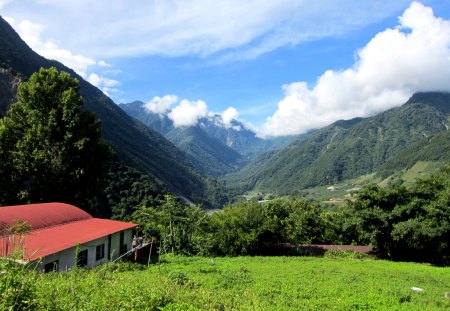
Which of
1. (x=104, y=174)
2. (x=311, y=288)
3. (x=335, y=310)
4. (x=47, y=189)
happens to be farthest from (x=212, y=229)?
(x=335, y=310)

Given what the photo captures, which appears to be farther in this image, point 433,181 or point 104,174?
point 433,181

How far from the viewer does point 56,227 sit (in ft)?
75.9

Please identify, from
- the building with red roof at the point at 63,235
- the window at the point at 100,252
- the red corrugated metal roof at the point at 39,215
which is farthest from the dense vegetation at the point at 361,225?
the red corrugated metal roof at the point at 39,215

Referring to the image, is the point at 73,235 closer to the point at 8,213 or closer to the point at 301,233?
the point at 8,213

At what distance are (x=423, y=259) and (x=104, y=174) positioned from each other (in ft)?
105

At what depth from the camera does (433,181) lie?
36.7 meters

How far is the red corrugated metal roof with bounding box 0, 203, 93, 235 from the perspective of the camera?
20.5m

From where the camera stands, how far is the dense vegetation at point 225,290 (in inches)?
290

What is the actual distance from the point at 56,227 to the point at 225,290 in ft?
47.0

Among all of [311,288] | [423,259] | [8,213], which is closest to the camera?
[311,288]

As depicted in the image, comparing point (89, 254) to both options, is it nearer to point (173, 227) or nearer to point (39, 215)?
point (39, 215)

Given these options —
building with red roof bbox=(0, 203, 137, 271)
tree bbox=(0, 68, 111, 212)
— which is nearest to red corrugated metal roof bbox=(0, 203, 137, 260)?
building with red roof bbox=(0, 203, 137, 271)

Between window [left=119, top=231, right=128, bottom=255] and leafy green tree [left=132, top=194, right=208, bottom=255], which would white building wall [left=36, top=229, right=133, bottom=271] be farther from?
leafy green tree [left=132, top=194, right=208, bottom=255]

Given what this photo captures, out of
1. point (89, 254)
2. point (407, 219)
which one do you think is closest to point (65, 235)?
point (89, 254)
